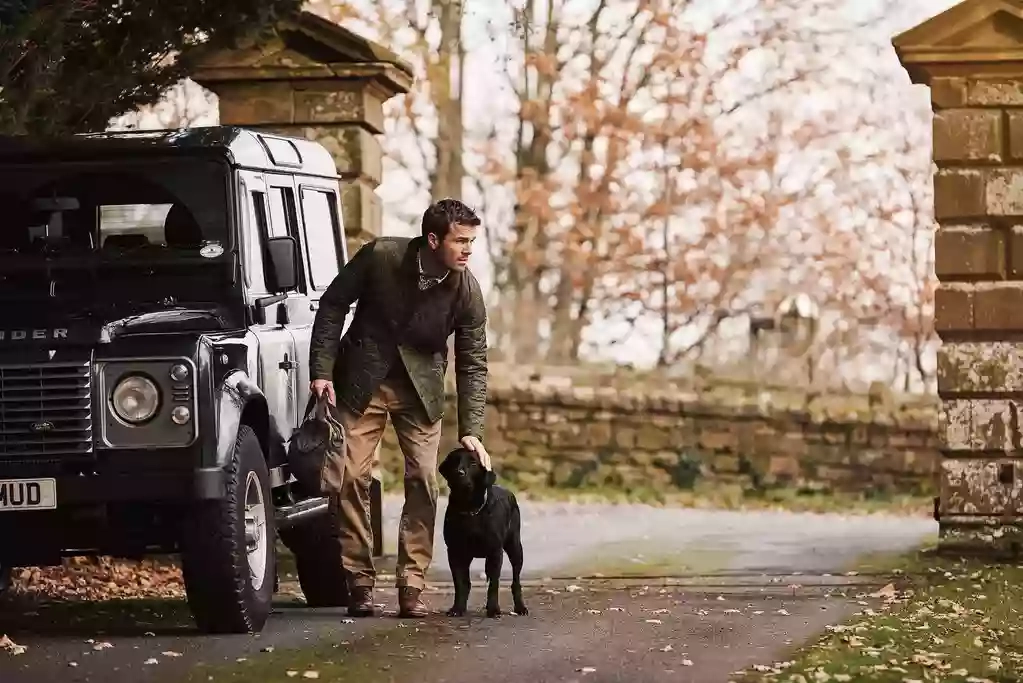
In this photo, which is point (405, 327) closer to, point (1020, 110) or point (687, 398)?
point (1020, 110)

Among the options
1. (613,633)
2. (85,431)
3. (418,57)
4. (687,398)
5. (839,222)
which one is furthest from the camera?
(839,222)

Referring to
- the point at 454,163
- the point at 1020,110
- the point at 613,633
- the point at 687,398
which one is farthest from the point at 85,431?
the point at 454,163

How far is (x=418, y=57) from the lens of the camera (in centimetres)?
2361

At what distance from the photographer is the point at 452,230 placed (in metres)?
9.43

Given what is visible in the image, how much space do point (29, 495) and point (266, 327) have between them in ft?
5.44

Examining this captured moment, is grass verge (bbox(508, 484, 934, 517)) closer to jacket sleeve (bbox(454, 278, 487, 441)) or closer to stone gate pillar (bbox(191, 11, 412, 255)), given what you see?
stone gate pillar (bbox(191, 11, 412, 255))

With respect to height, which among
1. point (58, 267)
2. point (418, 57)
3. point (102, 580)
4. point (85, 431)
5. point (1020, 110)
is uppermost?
point (418, 57)

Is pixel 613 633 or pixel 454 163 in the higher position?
pixel 454 163

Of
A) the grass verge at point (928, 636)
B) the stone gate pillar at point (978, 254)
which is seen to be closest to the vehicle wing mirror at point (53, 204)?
the grass verge at point (928, 636)

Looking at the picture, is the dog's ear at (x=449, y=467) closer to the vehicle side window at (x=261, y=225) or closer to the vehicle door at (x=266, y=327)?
the vehicle door at (x=266, y=327)

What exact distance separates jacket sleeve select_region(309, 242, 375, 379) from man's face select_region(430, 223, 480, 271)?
427 mm

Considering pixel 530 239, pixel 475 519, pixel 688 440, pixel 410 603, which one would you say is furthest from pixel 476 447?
pixel 530 239

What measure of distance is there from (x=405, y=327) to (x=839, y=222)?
16.3 m

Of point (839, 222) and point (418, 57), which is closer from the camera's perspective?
point (418, 57)
